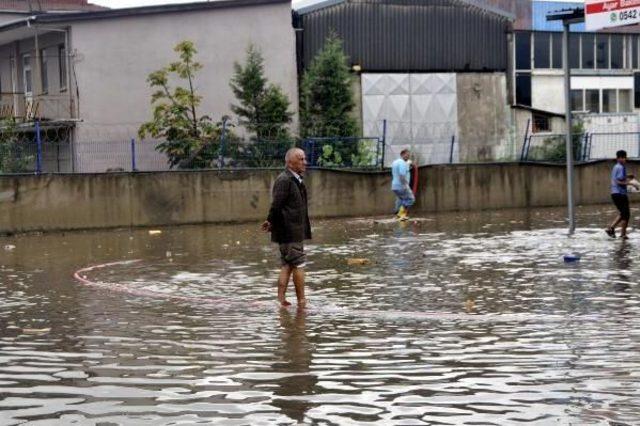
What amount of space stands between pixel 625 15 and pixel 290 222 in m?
10.1

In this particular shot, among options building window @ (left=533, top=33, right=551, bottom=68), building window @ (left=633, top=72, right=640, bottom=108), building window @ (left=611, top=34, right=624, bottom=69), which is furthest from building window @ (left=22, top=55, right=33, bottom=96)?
building window @ (left=633, top=72, right=640, bottom=108)

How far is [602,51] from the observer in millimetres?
45125

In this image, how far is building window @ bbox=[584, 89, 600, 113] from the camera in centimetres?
4456

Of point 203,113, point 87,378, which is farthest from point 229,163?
point 87,378

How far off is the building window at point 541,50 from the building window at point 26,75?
19.5 m

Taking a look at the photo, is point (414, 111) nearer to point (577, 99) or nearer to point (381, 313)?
point (577, 99)

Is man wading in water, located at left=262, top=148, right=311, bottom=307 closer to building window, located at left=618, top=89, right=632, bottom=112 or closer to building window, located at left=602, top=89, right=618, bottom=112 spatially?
building window, located at left=602, top=89, right=618, bottom=112

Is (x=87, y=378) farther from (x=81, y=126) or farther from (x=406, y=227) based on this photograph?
(x=81, y=126)

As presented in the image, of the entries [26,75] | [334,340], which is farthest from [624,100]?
[334,340]

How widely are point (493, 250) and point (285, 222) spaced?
7.31m

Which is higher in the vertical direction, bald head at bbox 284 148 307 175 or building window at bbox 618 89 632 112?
building window at bbox 618 89 632 112

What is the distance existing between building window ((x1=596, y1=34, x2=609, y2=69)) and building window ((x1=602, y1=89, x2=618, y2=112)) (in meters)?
1.10

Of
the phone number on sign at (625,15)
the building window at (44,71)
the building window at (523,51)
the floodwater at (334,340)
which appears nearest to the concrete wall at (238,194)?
the floodwater at (334,340)

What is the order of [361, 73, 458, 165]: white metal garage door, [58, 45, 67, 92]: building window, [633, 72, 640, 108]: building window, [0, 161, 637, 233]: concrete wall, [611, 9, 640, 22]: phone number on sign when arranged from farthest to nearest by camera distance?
[633, 72, 640, 108]: building window
[361, 73, 458, 165]: white metal garage door
[58, 45, 67, 92]: building window
[0, 161, 637, 233]: concrete wall
[611, 9, 640, 22]: phone number on sign
